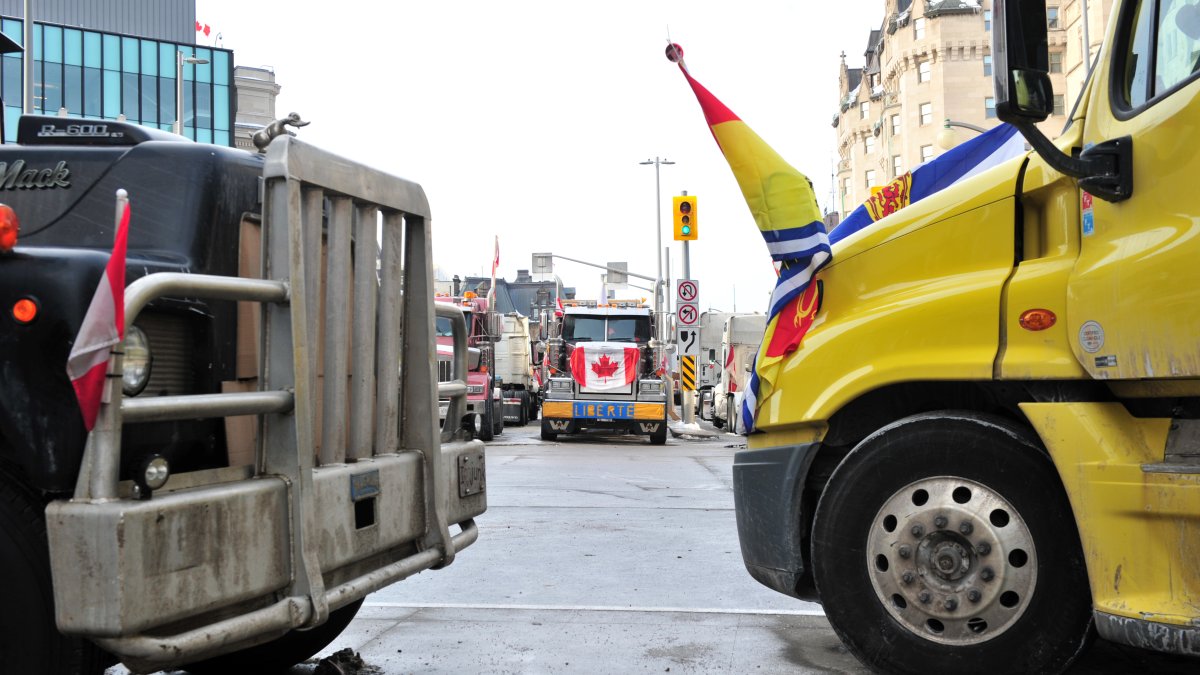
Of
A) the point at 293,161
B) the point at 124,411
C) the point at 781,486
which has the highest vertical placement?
the point at 293,161

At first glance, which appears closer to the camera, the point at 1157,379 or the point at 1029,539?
the point at 1157,379

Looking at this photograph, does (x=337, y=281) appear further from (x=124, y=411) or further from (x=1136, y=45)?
(x=1136, y=45)

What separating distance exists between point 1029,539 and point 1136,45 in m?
1.64

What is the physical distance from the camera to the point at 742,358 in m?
32.8

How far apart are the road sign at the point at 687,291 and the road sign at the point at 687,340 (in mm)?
621

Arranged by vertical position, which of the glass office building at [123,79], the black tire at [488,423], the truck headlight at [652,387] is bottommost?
the black tire at [488,423]

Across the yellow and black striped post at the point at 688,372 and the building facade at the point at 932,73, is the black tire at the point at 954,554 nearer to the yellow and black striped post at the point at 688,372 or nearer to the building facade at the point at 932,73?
the yellow and black striped post at the point at 688,372

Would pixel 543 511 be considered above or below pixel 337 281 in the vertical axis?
below

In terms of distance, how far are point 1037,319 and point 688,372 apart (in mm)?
22900

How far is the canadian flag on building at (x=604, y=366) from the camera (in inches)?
918

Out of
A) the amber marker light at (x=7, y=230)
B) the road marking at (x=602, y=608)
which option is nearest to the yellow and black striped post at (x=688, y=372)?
the road marking at (x=602, y=608)

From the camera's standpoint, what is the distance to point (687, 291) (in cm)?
2577

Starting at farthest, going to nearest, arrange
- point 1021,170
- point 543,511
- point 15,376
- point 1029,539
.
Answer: point 543,511 → point 1021,170 → point 1029,539 → point 15,376

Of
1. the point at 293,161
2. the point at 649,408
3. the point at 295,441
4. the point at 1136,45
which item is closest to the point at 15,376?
the point at 295,441
